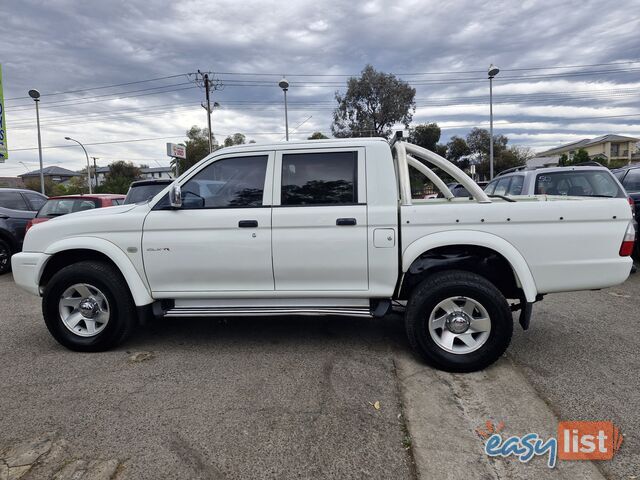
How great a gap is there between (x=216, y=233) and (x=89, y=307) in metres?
1.48

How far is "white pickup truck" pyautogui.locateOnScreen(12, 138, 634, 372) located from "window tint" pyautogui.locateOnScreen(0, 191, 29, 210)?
5693 mm

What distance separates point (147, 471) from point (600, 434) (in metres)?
2.80

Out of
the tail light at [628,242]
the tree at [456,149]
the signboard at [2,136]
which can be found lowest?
the tail light at [628,242]

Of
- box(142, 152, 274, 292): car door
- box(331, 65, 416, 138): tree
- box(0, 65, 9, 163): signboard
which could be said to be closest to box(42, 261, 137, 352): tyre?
box(142, 152, 274, 292): car door

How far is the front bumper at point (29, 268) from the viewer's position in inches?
162

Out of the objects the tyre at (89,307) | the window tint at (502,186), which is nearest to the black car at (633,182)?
the window tint at (502,186)

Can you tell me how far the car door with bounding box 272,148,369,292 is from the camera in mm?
3703

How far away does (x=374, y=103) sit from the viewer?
38.3 m

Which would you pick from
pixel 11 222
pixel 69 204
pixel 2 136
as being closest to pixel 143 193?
pixel 69 204

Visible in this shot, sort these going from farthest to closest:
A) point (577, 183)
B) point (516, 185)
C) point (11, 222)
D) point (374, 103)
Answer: point (374, 103) → point (11, 222) → point (516, 185) → point (577, 183)

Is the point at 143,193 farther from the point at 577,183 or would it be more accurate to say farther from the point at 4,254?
the point at 577,183

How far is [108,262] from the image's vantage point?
162 inches

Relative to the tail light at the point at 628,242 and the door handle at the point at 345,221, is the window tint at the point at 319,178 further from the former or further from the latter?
the tail light at the point at 628,242

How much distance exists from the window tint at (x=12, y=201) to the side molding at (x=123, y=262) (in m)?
6.19
